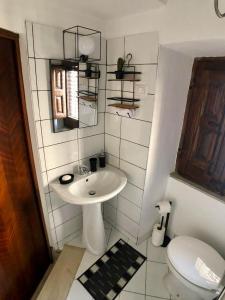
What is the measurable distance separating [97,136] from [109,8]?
944 millimetres

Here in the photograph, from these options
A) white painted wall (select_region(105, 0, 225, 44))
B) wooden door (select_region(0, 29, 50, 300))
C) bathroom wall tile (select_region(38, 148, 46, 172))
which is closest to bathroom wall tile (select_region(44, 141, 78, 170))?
bathroom wall tile (select_region(38, 148, 46, 172))

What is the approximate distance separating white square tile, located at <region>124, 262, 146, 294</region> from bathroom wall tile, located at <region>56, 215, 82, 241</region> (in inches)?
27.0

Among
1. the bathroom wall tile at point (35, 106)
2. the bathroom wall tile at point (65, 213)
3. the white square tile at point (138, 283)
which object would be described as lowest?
the white square tile at point (138, 283)

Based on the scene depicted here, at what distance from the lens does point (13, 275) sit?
125 cm

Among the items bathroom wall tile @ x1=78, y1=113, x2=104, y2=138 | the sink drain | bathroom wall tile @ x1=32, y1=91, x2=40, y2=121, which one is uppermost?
bathroom wall tile @ x1=32, y1=91, x2=40, y2=121

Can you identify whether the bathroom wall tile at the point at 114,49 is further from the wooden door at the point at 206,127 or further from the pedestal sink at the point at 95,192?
the pedestal sink at the point at 95,192

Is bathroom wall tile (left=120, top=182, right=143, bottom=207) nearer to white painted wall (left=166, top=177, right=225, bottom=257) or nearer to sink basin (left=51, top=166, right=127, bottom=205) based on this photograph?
sink basin (left=51, top=166, right=127, bottom=205)

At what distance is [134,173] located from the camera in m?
1.61

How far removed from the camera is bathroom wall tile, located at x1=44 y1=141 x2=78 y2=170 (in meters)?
1.40

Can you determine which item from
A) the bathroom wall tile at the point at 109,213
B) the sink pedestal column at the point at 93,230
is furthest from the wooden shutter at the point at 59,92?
the bathroom wall tile at the point at 109,213

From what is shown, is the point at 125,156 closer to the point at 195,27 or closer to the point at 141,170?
the point at 141,170

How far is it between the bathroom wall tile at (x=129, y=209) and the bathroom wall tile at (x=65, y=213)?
0.41 metres

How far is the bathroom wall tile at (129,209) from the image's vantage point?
5.60 feet

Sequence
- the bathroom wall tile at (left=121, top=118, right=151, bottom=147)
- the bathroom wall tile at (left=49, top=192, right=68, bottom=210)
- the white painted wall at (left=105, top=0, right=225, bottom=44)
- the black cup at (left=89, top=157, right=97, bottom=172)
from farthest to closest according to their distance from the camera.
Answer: the black cup at (left=89, top=157, right=97, bottom=172) < the bathroom wall tile at (left=49, top=192, right=68, bottom=210) < the bathroom wall tile at (left=121, top=118, right=151, bottom=147) < the white painted wall at (left=105, top=0, right=225, bottom=44)
